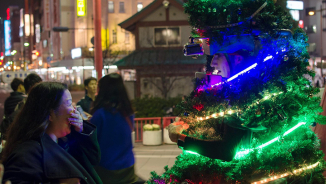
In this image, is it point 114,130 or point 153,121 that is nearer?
point 114,130

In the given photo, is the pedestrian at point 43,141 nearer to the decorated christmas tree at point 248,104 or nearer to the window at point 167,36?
the decorated christmas tree at point 248,104

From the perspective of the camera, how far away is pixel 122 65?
25719 mm

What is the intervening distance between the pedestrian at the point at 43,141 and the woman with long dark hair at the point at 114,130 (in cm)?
Result: 168

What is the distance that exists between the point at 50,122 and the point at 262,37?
181 cm

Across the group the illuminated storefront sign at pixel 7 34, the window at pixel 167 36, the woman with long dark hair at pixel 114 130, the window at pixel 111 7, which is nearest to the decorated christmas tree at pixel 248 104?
the woman with long dark hair at pixel 114 130

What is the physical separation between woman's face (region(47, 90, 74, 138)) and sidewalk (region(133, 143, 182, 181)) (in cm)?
583

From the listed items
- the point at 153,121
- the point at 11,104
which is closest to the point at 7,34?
the point at 153,121

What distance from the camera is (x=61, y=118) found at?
7.75 ft

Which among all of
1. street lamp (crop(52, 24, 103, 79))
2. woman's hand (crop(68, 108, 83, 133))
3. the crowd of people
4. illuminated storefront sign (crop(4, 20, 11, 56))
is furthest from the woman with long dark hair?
illuminated storefront sign (crop(4, 20, 11, 56))

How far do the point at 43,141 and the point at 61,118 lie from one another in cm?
22

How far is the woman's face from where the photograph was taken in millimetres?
2326

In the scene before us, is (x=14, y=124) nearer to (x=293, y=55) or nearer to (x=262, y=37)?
(x=262, y=37)

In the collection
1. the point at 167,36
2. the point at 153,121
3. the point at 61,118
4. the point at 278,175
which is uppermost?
the point at 167,36

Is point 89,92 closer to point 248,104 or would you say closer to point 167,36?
point 248,104
